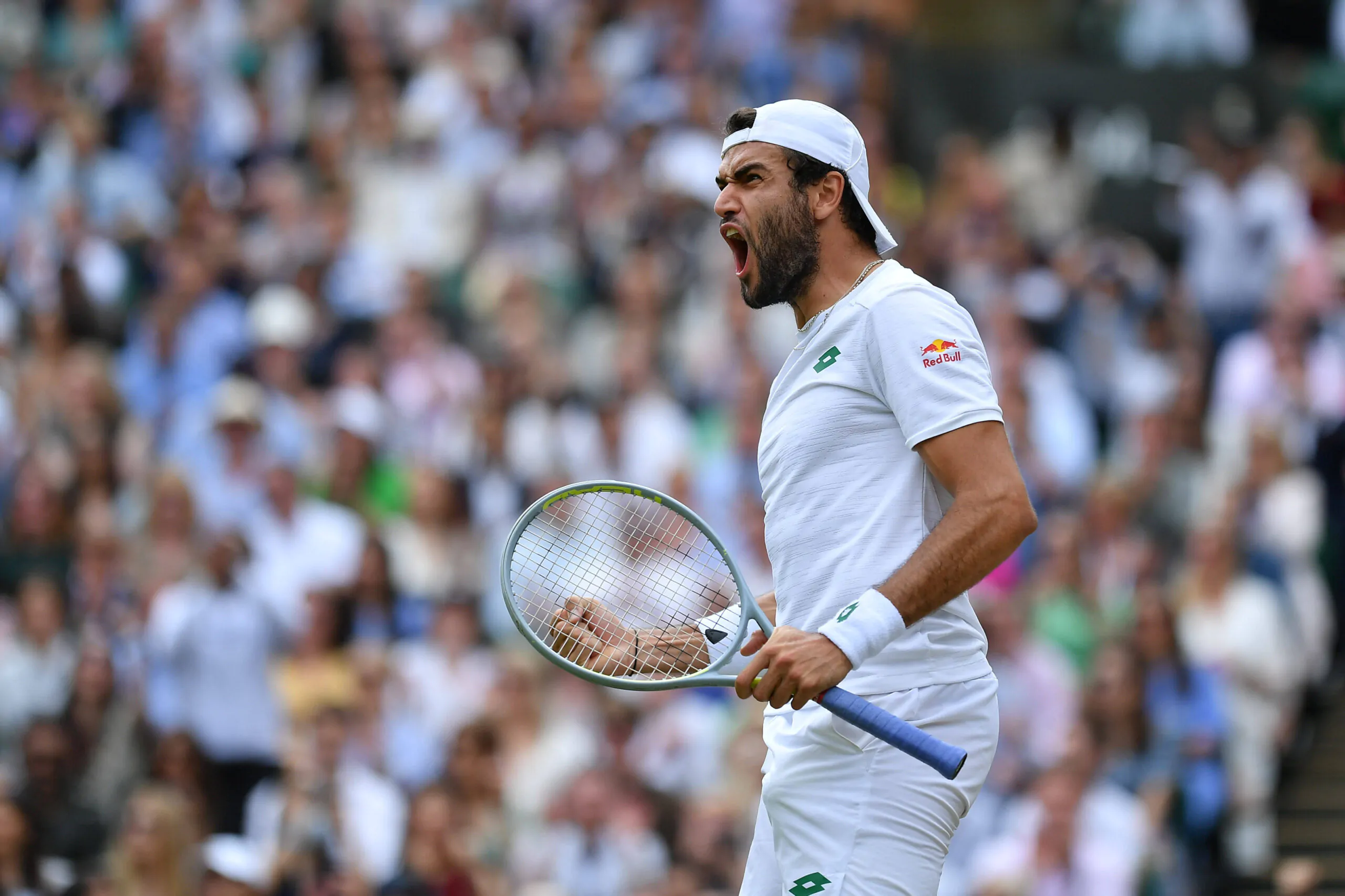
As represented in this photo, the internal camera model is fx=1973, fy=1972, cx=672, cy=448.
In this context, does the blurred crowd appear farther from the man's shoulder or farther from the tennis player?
the man's shoulder

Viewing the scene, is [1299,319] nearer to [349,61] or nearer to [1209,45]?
[1209,45]

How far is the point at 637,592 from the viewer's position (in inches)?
187

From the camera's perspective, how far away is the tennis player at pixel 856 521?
3715 millimetres

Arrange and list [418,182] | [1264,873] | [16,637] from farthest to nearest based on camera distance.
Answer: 1. [418,182]
2. [16,637]
3. [1264,873]

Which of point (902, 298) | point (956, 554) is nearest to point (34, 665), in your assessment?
point (902, 298)

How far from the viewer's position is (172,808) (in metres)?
8.01

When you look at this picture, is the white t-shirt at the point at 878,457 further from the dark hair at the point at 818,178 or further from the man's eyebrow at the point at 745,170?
the man's eyebrow at the point at 745,170

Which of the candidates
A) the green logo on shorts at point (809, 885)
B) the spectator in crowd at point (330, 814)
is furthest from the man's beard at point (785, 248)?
the spectator in crowd at point (330, 814)

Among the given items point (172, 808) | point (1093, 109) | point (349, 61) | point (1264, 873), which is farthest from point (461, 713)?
point (1093, 109)

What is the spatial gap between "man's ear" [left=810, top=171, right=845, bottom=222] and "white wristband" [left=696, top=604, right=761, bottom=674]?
841 mm

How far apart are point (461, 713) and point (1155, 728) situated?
311 cm

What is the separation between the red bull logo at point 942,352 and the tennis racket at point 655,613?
0.63m

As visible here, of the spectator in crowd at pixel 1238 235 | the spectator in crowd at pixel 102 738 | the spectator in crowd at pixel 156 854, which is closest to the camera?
the spectator in crowd at pixel 156 854

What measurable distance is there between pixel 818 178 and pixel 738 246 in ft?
0.75
